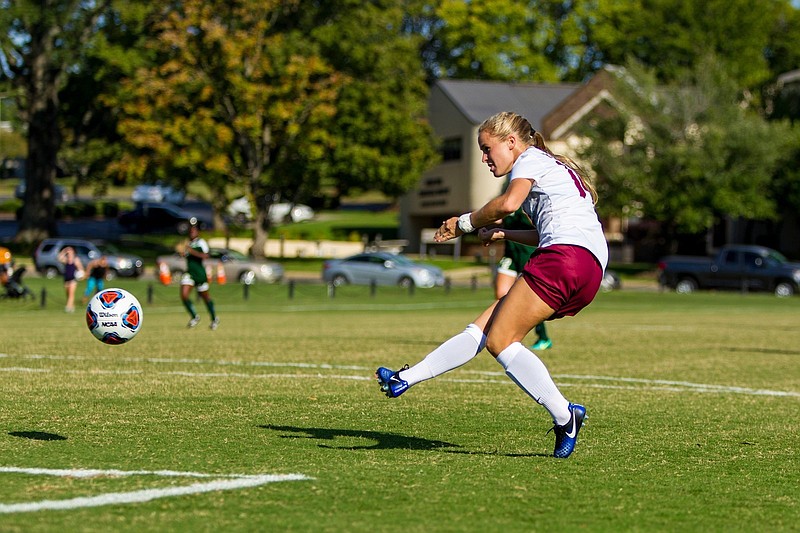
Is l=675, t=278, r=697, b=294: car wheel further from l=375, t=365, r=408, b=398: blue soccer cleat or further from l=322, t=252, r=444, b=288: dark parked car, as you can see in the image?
l=375, t=365, r=408, b=398: blue soccer cleat

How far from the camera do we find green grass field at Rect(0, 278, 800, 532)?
5992 mm

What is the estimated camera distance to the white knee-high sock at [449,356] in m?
7.53

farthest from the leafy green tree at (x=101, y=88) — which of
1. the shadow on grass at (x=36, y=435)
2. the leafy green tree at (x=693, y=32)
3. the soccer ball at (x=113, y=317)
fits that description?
the shadow on grass at (x=36, y=435)

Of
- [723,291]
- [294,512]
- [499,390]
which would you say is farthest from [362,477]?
[723,291]

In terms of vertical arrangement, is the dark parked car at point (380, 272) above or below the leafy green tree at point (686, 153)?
below

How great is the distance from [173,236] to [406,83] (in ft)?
71.1

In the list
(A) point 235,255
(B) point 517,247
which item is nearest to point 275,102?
(A) point 235,255

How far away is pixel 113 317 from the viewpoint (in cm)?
867

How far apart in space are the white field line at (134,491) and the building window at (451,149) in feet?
207

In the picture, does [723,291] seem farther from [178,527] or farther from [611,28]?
[178,527]

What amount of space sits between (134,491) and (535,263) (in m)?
2.72

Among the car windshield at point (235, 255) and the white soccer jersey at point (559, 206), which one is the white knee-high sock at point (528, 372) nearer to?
the white soccer jersey at point (559, 206)

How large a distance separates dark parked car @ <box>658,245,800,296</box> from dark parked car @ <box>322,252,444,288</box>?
10.5m

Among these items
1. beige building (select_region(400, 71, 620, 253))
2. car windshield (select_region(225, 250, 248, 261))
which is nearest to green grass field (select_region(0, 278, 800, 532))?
car windshield (select_region(225, 250, 248, 261))
